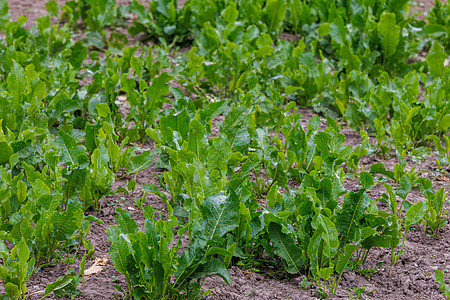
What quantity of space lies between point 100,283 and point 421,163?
2500 millimetres

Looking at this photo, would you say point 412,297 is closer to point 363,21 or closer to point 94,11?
point 363,21

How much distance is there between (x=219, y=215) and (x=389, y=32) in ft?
11.1

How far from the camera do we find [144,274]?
2.48 meters

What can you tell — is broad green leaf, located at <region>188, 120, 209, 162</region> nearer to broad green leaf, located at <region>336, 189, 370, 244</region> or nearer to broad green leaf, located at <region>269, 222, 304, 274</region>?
broad green leaf, located at <region>269, 222, 304, 274</region>

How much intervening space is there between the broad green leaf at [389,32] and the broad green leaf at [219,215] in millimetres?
3291

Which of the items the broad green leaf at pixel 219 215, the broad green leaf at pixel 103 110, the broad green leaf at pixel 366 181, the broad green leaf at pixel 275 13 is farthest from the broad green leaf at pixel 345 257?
the broad green leaf at pixel 275 13

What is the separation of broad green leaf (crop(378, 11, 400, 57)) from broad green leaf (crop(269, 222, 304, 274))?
3171 millimetres

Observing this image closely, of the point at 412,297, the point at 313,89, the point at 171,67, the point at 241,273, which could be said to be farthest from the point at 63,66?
the point at 412,297

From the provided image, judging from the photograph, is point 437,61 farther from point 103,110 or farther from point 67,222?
point 67,222

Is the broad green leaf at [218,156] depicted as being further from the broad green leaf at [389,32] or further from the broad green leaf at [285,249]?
the broad green leaf at [389,32]

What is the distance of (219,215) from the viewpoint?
2.64 meters

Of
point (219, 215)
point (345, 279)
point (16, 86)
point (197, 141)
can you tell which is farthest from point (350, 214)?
point (16, 86)

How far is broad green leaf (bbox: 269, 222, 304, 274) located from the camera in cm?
279

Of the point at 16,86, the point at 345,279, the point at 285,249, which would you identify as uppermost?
the point at 16,86
